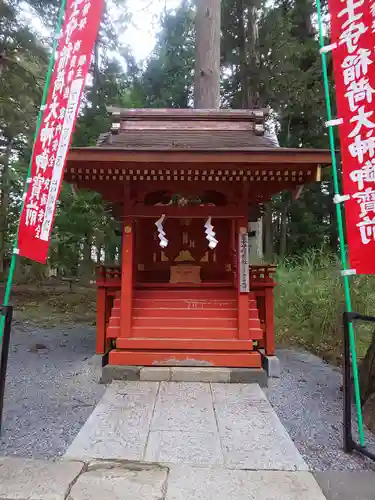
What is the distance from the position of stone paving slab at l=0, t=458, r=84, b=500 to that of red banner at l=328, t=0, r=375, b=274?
2562mm

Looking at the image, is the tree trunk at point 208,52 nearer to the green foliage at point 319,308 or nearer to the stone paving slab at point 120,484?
the green foliage at point 319,308

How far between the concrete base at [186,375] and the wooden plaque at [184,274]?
170 centimetres

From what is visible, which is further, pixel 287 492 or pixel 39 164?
pixel 39 164

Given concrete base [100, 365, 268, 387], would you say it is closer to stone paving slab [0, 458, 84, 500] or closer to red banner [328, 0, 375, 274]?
stone paving slab [0, 458, 84, 500]

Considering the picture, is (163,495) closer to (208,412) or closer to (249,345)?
(208,412)

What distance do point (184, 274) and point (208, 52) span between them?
16.9 ft

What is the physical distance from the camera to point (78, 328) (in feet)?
29.3

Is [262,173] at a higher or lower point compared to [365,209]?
higher

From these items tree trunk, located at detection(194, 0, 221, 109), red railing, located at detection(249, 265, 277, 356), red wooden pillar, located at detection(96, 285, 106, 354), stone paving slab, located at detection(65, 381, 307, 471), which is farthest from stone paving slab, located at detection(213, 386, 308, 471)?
tree trunk, located at detection(194, 0, 221, 109)

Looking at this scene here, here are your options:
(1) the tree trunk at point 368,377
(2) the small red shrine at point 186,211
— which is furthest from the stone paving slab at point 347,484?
(2) the small red shrine at point 186,211

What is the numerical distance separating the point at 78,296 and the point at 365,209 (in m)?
10.9

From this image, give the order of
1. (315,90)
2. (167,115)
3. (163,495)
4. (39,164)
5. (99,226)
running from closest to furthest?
(163,495), (39,164), (167,115), (99,226), (315,90)

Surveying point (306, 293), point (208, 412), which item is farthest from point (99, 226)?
point (208, 412)

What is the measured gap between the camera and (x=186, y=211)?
203 inches
